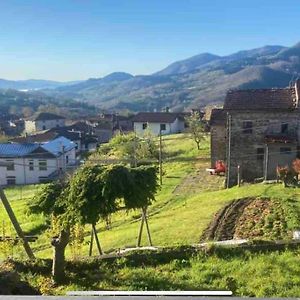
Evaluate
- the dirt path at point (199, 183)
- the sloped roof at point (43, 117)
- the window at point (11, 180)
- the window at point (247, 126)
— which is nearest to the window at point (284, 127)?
the window at point (247, 126)

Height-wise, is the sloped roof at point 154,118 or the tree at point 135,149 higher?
the sloped roof at point 154,118

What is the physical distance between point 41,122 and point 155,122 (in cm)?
4993

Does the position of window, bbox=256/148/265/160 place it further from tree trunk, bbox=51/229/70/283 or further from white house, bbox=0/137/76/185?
white house, bbox=0/137/76/185

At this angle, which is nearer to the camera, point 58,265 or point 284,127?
point 58,265

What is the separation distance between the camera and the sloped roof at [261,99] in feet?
99.5

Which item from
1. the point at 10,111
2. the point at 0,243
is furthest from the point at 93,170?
the point at 10,111

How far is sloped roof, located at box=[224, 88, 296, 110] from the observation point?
30.3 meters

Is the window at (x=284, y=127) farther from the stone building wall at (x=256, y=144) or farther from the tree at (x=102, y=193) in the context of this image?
the tree at (x=102, y=193)

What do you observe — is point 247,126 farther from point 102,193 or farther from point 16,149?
point 16,149

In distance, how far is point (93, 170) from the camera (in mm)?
13938

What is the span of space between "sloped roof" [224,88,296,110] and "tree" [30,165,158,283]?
17.6 meters

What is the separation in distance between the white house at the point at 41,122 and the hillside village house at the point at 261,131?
87.3 m

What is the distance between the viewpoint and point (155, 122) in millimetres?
73312

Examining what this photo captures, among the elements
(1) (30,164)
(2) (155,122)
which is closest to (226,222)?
(1) (30,164)
